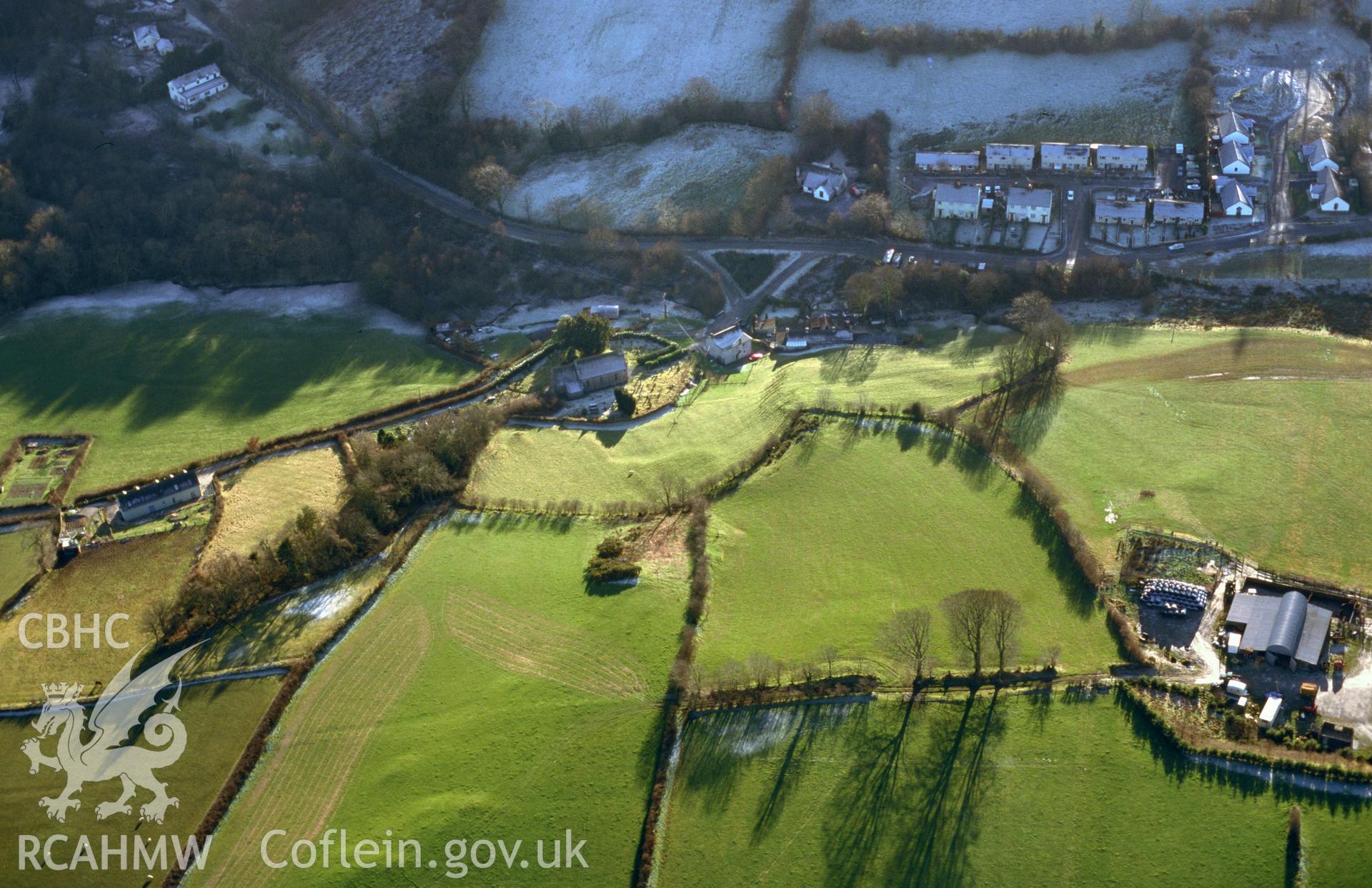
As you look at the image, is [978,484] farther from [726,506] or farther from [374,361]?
[374,361]

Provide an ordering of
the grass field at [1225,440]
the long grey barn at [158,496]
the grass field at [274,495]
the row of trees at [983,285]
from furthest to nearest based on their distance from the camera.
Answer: the row of trees at [983,285], the long grey barn at [158,496], the grass field at [274,495], the grass field at [1225,440]

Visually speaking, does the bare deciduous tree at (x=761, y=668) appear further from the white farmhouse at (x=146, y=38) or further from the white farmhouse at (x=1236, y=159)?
the white farmhouse at (x=146, y=38)

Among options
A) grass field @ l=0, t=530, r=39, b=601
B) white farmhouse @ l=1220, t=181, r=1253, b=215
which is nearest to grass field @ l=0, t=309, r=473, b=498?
grass field @ l=0, t=530, r=39, b=601

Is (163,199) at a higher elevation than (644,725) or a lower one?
higher

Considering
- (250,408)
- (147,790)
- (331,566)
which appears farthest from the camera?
(250,408)

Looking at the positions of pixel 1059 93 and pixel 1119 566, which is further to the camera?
pixel 1059 93

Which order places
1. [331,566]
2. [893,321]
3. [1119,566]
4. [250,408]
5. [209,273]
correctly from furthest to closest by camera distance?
[209,273]
[893,321]
[250,408]
[331,566]
[1119,566]

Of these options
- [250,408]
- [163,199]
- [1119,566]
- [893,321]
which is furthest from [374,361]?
[1119,566]

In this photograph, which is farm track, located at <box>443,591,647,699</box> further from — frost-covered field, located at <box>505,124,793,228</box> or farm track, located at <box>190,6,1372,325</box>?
frost-covered field, located at <box>505,124,793,228</box>

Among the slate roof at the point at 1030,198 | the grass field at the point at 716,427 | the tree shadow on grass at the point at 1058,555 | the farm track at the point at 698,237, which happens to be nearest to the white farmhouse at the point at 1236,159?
the farm track at the point at 698,237
